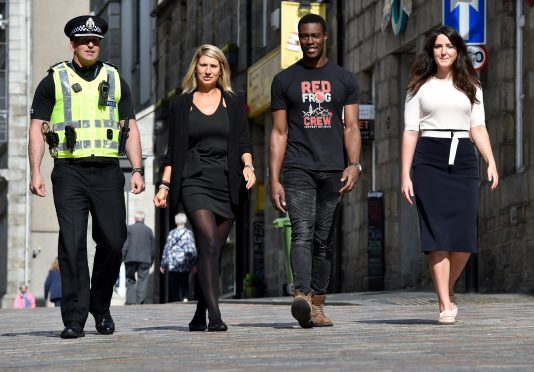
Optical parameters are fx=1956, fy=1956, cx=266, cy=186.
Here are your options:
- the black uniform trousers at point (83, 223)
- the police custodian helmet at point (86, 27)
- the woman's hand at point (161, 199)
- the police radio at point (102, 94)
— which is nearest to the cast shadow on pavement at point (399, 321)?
the woman's hand at point (161, 199)

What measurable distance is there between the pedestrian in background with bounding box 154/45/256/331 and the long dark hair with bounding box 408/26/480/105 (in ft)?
3.75

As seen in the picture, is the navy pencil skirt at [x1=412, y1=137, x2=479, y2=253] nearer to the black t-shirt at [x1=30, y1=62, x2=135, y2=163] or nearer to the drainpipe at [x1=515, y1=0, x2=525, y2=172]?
the black t-shirt at [x1=30, y1=62, x2=135, y2=163]

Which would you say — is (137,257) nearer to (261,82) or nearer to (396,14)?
(261,82)

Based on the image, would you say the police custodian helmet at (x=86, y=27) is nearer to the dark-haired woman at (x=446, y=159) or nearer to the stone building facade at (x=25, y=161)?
the dark-haired woman at (x=446, y=159)

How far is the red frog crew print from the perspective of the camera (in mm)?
12195

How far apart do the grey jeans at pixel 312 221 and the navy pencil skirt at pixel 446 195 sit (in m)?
0.55

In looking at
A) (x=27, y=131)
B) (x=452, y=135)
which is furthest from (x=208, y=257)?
(x=27, y=131)

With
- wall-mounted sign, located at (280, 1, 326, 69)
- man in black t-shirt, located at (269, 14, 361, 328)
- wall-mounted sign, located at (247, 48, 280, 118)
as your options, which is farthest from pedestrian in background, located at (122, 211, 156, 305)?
man in black t-shirt, located at (269, 14, 361, 328)

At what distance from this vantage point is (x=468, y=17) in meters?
19.2

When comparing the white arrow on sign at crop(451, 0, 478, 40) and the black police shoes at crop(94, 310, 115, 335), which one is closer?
the black police shoes at crop(94, 310, 115, 335)

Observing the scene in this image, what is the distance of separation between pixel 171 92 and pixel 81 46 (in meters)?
29.3

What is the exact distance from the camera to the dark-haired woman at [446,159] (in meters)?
12.2

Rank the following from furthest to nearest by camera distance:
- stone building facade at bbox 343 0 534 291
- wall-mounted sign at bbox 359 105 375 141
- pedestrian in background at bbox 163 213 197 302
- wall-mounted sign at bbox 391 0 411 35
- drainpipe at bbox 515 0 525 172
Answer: pedestrian in background at bbox 163 213 197 302 < wall-mounted sign at bbox 359 105 375 141 < wall-mounted sign at bbox 391 0 411 35 < drainpipe at bbox 515 0 525 172 < stone building facade at bbox 343 0 534 291

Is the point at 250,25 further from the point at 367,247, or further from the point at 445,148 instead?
the point at 445,148
